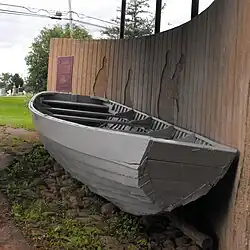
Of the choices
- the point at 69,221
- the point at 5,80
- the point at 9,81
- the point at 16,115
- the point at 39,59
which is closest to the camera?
the point at 69,221

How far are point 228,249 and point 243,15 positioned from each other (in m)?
1.74

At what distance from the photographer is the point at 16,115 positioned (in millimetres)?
14281

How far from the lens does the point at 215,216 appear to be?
4000 millimetres

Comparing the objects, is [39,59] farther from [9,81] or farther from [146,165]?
[9,81]

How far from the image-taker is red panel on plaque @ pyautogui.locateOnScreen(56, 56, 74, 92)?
352 inches

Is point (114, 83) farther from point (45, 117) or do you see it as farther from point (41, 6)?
point (41, 6)

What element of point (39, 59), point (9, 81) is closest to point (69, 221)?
point (39, 59)

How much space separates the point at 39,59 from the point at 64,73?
253 inches

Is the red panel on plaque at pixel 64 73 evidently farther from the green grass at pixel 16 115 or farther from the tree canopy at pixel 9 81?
the tree canopy at pixel 9 81

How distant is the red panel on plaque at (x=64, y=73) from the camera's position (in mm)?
8953

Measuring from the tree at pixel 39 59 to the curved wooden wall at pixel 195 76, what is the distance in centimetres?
603

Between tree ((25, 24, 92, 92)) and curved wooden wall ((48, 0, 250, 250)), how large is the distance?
Result: 19.8 feet

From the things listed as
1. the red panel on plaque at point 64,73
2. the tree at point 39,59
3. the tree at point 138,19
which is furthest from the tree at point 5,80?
the red panel on plaque at point 64,73

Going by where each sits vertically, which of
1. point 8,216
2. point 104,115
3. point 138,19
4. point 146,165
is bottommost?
point 8,216
